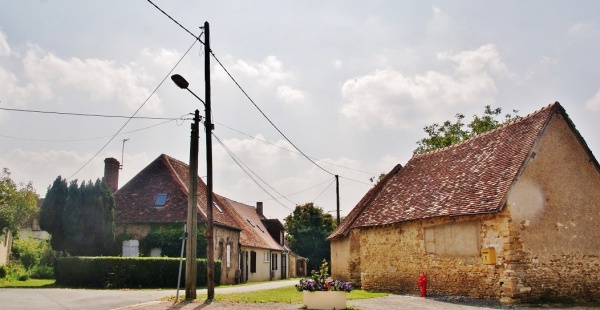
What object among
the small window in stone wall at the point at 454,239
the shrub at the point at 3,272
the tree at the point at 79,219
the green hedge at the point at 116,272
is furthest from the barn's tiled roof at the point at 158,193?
the small window in stone wall at the point at 454,239

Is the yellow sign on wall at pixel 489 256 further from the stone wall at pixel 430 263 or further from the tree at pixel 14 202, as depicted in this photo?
the tree at pixel 14 202

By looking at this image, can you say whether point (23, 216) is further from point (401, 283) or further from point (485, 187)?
point (485, 187)

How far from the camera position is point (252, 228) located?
139 ft

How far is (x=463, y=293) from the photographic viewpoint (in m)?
17.9

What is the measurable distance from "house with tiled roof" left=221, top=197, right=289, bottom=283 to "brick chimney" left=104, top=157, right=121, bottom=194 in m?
9.01

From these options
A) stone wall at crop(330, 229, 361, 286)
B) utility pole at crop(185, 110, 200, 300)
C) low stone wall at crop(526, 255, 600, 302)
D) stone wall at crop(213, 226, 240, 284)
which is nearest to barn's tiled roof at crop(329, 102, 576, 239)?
stone wall at crop(330, 229, 361, 286)

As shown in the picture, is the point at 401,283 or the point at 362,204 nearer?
the point at 401,283

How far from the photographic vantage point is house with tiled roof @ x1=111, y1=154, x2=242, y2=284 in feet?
93.6

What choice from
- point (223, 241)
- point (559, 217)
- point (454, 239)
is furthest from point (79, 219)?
point (559, 217)

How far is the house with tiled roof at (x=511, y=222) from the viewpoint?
16.5 meters

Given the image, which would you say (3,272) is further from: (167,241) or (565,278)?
(565,278)

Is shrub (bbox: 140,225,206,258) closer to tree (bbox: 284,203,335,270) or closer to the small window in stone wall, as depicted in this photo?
the small window in stone wall

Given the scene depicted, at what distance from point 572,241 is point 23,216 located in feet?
182

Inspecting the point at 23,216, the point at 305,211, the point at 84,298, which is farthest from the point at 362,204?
the point at 23,216
